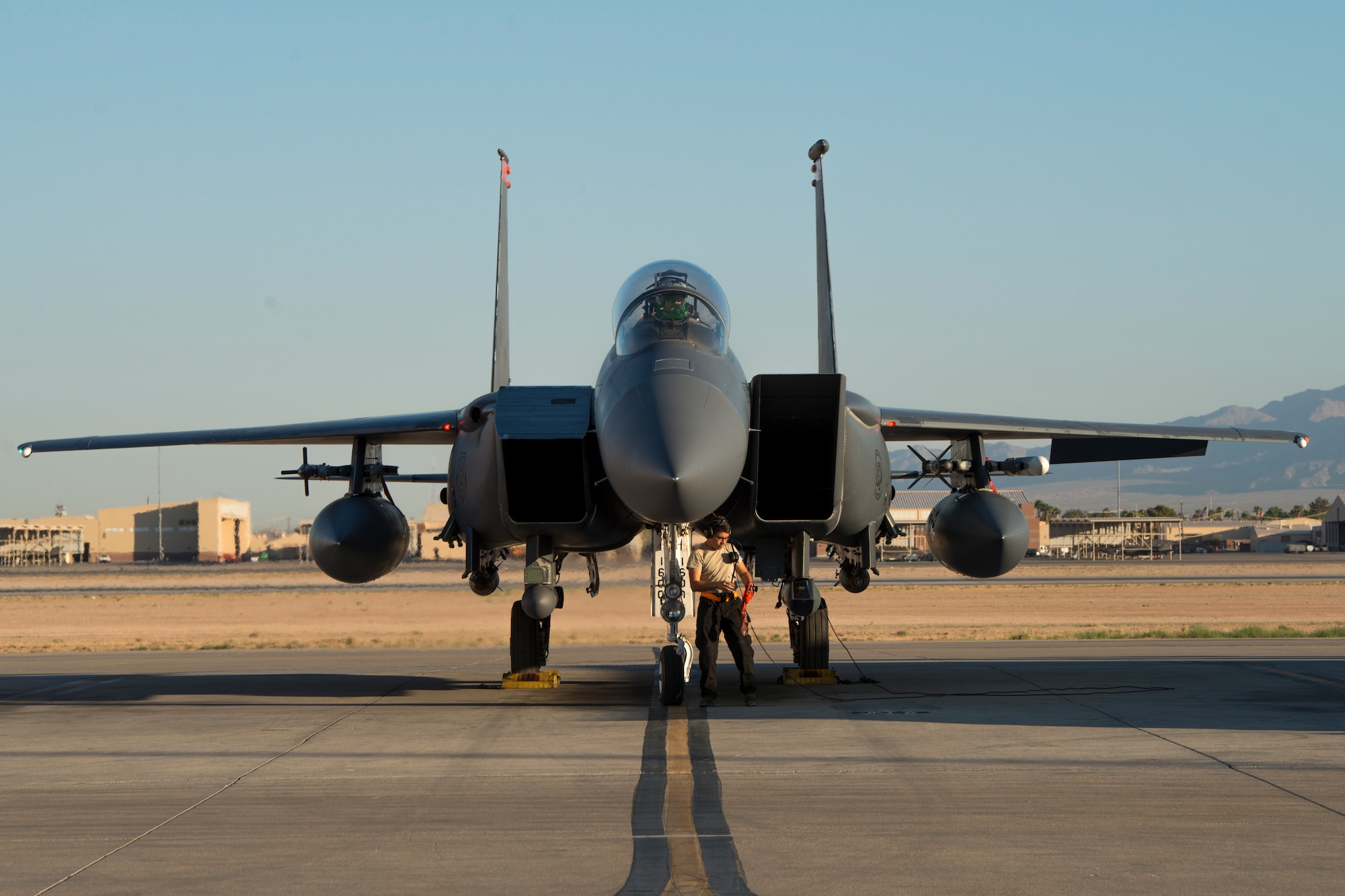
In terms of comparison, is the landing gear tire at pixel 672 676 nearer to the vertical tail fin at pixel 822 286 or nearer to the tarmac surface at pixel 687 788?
the tarmac surface at pixel 687 788

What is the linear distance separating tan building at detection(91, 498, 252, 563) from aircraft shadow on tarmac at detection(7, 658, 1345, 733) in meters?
91.1

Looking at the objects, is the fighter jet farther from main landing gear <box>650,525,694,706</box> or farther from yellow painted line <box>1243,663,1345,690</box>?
yellow painted line <box>1243,663,1345,690</box>

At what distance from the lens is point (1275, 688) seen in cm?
1270

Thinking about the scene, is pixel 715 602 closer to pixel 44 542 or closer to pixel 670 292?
pixel 670 292

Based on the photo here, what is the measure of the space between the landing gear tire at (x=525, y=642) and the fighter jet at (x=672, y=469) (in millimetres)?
22

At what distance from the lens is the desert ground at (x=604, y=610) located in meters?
24.1

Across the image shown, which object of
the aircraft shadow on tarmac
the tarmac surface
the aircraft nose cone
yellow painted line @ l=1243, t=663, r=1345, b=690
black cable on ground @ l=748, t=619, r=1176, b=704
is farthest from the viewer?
yellow painted line @ l=1243, t=663, r=1345, b=690

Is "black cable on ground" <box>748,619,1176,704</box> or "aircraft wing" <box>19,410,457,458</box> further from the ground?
"aircraft wing" <box>19,410,457,458</box>

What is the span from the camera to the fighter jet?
10.1m

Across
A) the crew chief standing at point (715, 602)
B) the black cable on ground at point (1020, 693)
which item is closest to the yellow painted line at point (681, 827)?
the crew chief standing at point (715, 602)

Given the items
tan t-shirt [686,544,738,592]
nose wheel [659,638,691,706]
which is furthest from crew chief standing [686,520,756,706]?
nose wheel [659,638,691,706]

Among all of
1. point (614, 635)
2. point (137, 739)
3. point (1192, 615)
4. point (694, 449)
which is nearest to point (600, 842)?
point (694, 449)

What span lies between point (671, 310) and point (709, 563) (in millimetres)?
2433

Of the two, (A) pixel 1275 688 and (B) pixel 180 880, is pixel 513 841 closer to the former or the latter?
(B) pixel 180 880
